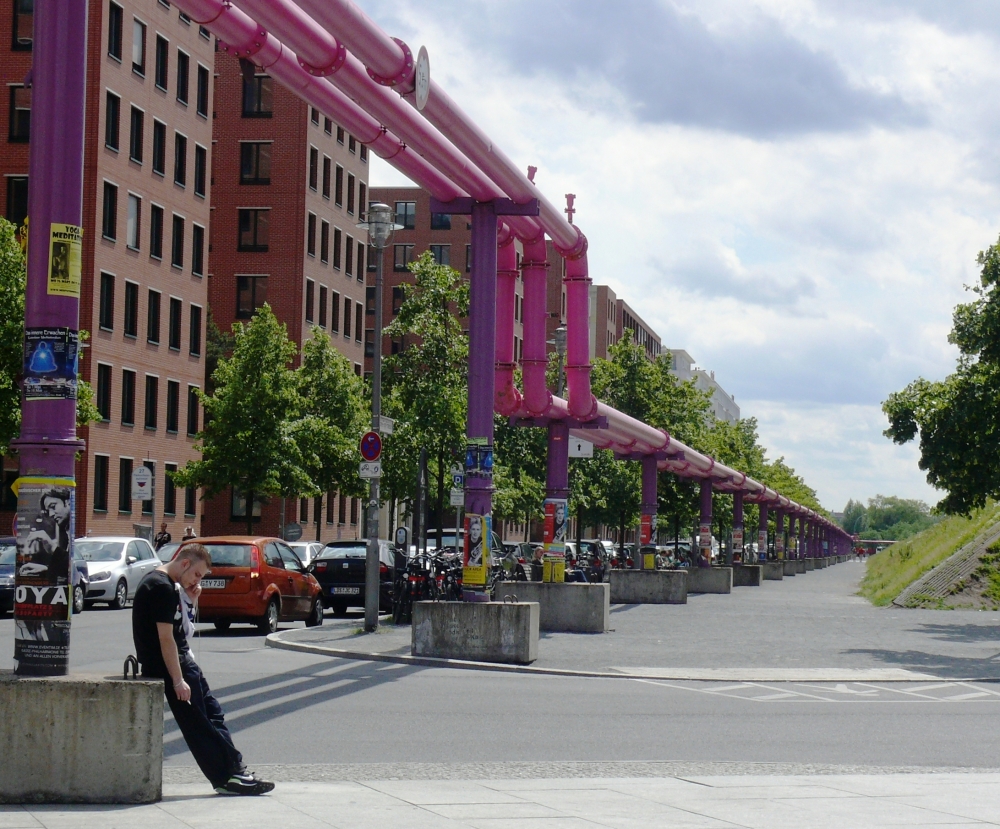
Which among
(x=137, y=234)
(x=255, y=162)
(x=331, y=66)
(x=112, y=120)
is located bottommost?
(x=331, y=66)

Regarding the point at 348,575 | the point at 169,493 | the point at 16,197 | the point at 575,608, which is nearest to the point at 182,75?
the point at 16,197

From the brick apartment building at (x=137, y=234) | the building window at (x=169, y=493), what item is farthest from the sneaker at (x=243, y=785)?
the building window at (x=169, y=493)

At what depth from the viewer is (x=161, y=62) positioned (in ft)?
185

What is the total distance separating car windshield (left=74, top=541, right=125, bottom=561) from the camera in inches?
1300

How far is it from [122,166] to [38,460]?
4636cm

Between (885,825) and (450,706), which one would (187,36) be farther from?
(885,825)

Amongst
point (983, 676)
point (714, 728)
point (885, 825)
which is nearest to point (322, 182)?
point (983, 676)

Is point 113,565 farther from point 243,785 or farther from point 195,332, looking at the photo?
point 195,332

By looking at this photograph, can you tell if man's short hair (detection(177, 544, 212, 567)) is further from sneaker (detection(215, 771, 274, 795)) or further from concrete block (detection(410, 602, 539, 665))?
concrete block (detection(410, 602, 539, 665))

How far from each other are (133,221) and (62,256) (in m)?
Result: 47.3

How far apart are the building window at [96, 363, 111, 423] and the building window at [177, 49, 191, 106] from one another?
11.4 meters

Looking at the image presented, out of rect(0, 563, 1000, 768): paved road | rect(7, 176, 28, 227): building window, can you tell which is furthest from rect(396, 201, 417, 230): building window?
rect(0, 563, 1000, 768): paved road

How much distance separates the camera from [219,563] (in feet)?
78.8

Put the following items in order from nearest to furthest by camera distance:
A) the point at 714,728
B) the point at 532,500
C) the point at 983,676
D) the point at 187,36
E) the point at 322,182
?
the point at 714,728, the point at 983,676, the point at 187,36, the point at 532,500, the point at 322,182
